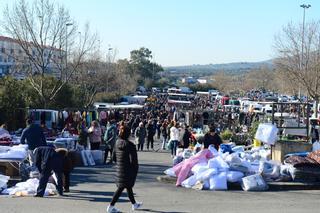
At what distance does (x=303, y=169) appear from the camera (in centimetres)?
1385

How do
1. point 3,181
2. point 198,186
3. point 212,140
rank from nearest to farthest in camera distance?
point 3,181, point 198,186, point 212,140

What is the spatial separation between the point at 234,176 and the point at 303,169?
74.2 inches

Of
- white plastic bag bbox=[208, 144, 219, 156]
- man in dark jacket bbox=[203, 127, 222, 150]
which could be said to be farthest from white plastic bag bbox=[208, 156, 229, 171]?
man in dark jacket bbox=[203, 127, 222, 150]

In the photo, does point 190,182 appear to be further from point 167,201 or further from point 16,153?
point 16,153

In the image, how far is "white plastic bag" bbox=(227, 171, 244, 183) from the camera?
13391 millimetres

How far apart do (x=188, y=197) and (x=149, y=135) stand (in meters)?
16.1

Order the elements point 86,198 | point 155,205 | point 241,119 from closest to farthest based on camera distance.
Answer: point 155,205 < point 86,198 < point 241,119

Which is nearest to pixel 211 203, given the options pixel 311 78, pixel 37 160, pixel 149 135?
pixel 37 160

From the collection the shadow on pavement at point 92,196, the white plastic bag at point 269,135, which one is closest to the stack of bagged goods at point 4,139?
the shadow on pavement at point 92,196

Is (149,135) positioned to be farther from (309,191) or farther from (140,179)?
(309,191)

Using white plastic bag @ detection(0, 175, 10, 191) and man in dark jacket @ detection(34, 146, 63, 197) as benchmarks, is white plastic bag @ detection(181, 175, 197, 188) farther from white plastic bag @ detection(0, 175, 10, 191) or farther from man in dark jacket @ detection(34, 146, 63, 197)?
white plastic bag @ detection(0, 175, 10, 191)

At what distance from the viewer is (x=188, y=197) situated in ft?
39.2

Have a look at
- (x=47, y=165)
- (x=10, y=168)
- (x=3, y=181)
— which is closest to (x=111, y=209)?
(x=47, y=165)

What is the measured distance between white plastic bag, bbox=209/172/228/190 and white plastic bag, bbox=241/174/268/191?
46 cm
